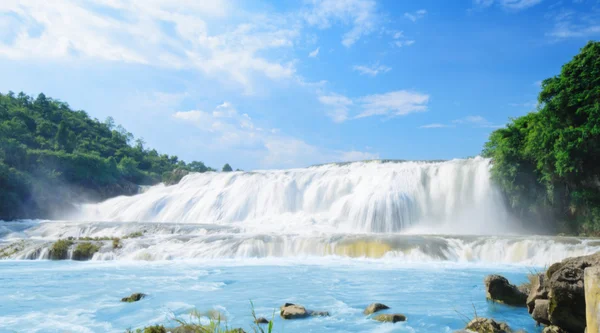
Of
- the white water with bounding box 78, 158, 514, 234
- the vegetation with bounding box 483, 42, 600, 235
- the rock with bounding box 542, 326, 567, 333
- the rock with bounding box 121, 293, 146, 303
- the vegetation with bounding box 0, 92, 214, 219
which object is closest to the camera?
the rock with bounding box 542, 326, 567, 333

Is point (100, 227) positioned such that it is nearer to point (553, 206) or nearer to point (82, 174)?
point (82, 174)

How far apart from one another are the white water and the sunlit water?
3.6 inches

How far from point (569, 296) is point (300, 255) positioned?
41.0 feet

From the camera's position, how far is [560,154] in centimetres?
1869

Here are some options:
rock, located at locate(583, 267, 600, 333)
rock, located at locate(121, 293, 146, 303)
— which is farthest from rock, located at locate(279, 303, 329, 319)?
rock, located at locate(583, 267, 600, 333)

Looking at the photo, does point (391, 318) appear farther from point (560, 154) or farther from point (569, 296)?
point (560, 154)

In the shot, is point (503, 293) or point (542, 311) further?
point (503, 293)

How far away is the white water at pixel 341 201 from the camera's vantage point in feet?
78.7

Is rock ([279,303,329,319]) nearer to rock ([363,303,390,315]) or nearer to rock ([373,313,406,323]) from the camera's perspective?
rock ([363,303,390,315])

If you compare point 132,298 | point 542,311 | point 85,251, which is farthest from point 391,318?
point 85,251

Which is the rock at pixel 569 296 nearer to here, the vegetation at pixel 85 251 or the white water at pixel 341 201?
the vegetation at pixel 85 251

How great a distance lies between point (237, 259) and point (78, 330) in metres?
9.20

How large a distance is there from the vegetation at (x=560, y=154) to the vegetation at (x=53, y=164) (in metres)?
32.2

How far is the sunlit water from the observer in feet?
27.6
